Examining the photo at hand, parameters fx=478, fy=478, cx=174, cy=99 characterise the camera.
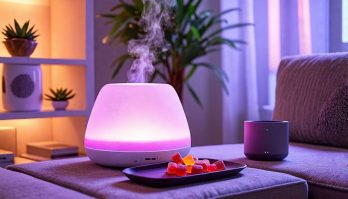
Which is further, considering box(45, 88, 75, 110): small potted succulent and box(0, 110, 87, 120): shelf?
box(45, 88, 75, 110): small potted succulent

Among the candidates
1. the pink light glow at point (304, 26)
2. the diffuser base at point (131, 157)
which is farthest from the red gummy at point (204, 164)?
the pink light glow at point (304, 26)

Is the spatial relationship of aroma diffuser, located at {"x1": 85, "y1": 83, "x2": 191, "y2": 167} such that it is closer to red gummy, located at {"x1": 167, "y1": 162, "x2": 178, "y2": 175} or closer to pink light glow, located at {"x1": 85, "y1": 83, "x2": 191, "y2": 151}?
pink light glow, located at {"x1": 85, "y1": 83, "x2": 191, "y2": 151}

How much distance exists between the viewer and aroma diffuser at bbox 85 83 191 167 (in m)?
1.09

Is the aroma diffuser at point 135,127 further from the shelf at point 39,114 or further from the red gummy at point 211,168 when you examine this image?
the shelf at point 39,114

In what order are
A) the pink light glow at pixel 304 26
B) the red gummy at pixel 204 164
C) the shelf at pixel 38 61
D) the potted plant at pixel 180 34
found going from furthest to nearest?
the potted plant at pixel 180 34, the pink light glow at pixel 304 26, the shelf at pixel 38 61, the red gummy at pixel 204 164

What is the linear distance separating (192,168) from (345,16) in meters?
1.70

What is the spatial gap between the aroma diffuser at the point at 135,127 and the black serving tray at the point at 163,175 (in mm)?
67

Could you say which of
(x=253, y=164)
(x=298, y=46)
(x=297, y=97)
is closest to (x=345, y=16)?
(x=298, y=46)

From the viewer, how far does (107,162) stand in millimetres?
1129

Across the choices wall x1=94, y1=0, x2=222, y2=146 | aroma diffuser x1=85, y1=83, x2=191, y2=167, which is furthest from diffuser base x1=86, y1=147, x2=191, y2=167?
wall x1=94, y1=0, x2=222, y2=146

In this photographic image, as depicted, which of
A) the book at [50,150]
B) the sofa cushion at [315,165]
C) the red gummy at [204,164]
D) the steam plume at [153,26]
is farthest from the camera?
the steam plume at [153,26]

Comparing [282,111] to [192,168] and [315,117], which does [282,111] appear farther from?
[192,168]

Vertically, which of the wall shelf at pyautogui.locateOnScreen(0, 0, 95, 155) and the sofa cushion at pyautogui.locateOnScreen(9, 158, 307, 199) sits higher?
the wall shelf at pyautogui.locateOnScreen(0, 0, 95, 155)

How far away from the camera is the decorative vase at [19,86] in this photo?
1926mm
